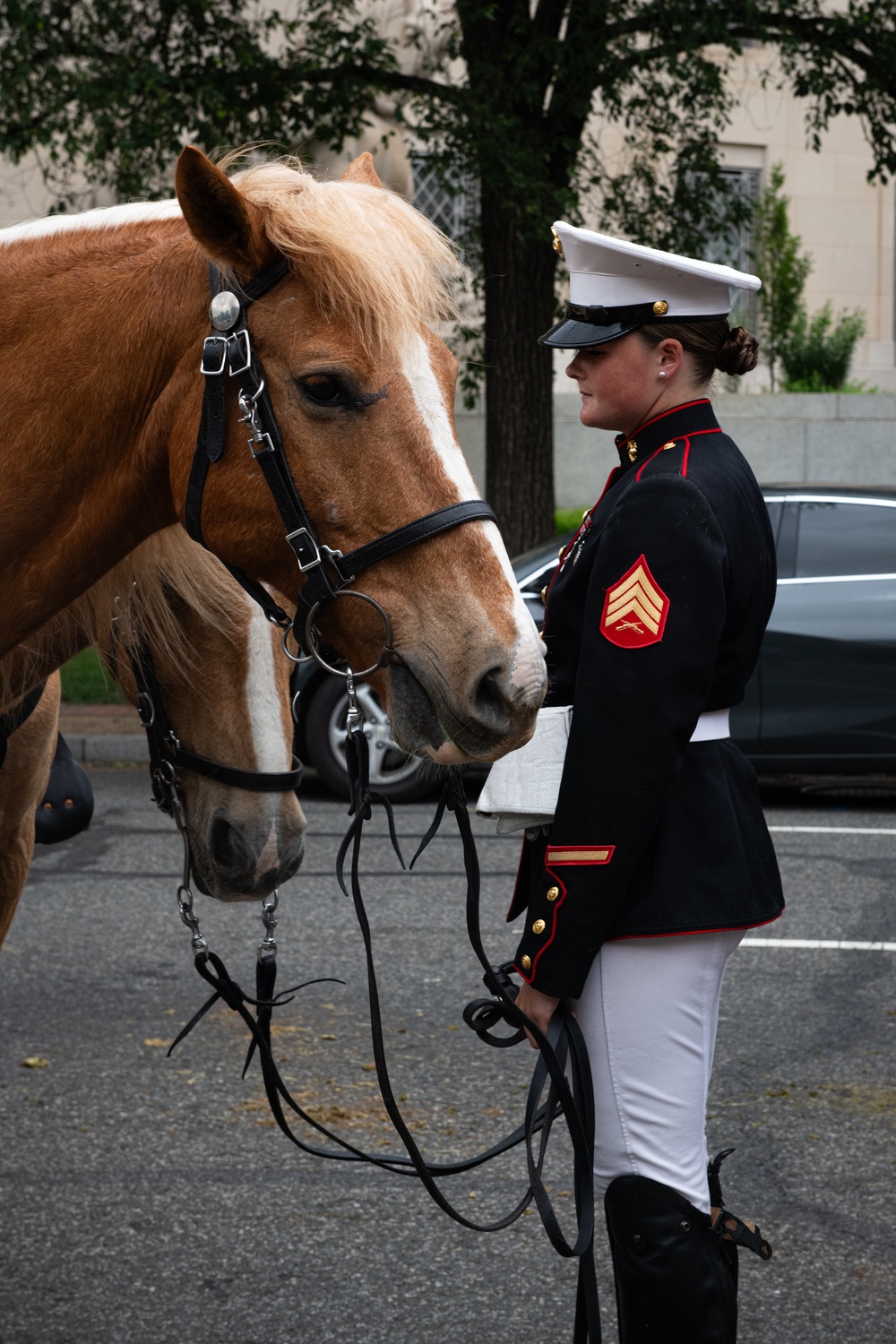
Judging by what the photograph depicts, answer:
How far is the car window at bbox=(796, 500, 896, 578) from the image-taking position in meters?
8.25

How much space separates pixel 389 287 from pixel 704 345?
56 centimetres

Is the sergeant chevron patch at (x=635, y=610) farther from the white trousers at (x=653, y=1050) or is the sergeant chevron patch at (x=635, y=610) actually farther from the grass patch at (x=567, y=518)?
the grass patch at (x=567, y=518)

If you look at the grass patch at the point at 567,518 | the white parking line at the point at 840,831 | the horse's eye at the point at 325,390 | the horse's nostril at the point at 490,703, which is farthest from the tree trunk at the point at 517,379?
the horse's nostril at the point at 490,703

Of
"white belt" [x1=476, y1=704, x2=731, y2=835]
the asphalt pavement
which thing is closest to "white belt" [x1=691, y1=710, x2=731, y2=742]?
"white belt" [x1=476, y1=704, x2=731, y2=835]

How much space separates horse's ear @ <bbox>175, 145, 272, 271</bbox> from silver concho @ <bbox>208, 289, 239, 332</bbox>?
49 mm

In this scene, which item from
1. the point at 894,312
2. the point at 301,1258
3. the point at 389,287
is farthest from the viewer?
the point at 894,312

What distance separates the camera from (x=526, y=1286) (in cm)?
327

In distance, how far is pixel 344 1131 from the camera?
4094 millimetres

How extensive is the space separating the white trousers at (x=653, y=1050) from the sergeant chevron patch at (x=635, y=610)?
49cm

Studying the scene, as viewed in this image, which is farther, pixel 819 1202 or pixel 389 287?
pixel 819 1202

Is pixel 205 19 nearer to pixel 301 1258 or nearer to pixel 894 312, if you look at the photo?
pixel 301 1258

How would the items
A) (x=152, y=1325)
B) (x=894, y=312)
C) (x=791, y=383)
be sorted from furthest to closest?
1. (x=894, y=312)
2. (x=791, y=383)
3. (x=152, y=1325)

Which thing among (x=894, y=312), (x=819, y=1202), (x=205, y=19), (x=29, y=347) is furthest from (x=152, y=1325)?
(x=894, y=312)

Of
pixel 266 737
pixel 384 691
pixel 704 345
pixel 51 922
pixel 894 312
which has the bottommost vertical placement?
pixel 51 922
